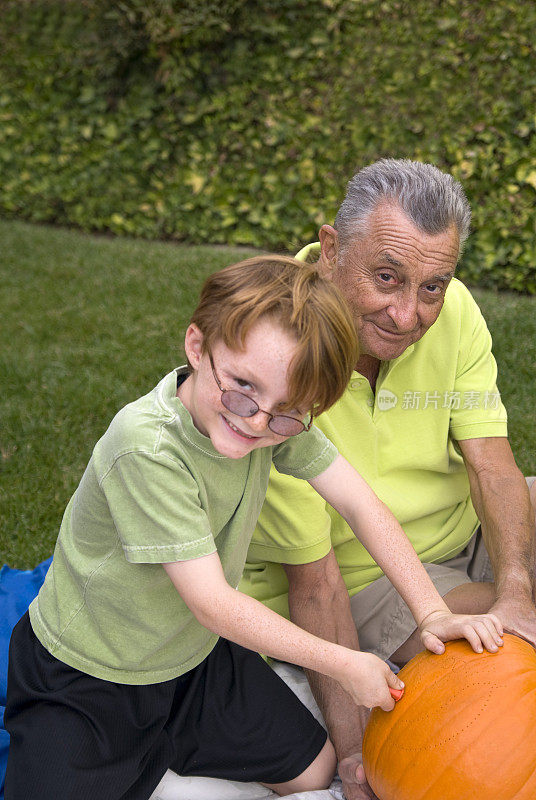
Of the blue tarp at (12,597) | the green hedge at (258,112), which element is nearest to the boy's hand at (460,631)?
the blue tarp at (12,597)

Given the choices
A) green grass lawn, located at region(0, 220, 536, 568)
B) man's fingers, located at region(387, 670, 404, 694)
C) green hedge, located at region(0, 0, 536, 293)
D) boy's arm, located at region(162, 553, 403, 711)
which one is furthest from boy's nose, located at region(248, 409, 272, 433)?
green hedge, located at region(0, 0, 536, 293)

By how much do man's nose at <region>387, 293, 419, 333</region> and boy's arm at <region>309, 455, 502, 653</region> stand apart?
0.43 m

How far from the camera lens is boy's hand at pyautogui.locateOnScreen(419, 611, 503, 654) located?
6.36 feet

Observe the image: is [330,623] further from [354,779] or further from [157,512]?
[157,512]

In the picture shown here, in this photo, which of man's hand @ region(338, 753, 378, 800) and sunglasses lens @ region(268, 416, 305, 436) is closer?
sunglasses lens @ region(268, 416, 305, 436)

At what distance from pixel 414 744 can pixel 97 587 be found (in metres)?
0.80

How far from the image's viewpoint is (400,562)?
203 centimetres

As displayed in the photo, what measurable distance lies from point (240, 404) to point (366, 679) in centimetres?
63

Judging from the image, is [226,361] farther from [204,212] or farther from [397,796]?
[204,212]

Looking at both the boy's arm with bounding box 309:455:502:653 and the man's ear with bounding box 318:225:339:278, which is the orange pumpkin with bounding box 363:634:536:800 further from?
the man's ear with bounding box 318:225:339:278

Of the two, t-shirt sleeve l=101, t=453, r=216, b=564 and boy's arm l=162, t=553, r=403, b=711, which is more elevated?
t-shirt sleeve l=101, t=453, r=216, b=564

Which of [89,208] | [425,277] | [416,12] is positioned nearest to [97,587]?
[425,277]

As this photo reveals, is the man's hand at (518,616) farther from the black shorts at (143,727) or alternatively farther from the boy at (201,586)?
the black shorts at (143,727)

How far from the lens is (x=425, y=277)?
90.0 inches
